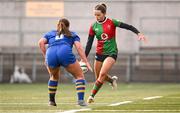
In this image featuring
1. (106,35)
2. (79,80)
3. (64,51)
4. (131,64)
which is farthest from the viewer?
(131,64)

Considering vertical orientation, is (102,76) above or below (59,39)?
below

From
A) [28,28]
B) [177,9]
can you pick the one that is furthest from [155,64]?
[28,28]

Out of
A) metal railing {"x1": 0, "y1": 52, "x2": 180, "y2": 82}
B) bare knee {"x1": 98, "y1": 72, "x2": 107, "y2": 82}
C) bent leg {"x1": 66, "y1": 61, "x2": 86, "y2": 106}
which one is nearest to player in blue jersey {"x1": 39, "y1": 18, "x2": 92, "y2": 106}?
bent leg {"x1": 66, "y1": 61, "x2": 86, "y2": 106}

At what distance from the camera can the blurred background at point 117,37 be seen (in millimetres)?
35844

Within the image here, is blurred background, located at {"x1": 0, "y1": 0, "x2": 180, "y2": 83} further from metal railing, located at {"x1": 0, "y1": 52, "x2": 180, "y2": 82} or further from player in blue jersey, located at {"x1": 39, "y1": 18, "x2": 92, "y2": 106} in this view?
player in blue jersey, located at {"x1": 39, "y1": 18, "x2": 92, "y2": 106}

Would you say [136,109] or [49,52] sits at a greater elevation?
→ [49,52]

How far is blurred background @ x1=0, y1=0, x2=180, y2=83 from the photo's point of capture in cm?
3584

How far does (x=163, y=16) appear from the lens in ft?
118

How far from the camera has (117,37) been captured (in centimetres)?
3653

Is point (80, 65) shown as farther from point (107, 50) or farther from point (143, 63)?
point (143, 63)

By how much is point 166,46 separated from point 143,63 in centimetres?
134

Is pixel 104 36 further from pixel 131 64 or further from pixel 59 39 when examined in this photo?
pixel 131 64

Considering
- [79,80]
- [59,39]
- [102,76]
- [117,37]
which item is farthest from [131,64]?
[59,39]

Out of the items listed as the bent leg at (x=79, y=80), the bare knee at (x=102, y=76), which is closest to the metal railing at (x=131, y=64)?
the bare knee at (x=102, y=76)
